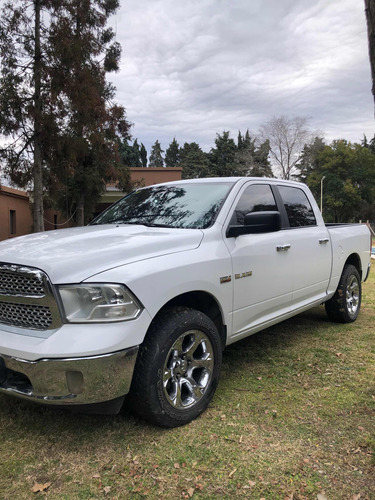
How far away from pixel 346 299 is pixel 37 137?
1131 centimetres

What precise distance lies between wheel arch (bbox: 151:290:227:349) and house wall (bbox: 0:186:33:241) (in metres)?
20.3

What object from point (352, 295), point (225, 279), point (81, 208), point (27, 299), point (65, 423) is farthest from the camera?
point (81, 208)

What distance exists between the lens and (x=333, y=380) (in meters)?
3.53

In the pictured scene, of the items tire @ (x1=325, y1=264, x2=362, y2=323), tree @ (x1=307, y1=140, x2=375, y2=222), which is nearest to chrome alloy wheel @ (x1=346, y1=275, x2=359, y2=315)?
tire @ (x1=325, y1=264, x2=362, y2=323)

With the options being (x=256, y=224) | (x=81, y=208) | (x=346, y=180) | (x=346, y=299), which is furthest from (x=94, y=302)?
(x=346, y=180)

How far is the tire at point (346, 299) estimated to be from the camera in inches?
206

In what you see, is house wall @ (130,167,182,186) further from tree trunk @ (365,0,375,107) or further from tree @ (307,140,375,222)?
tree @ (307,140,375,222)

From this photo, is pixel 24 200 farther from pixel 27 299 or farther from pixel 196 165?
pixel 196 165

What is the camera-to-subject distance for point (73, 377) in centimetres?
224

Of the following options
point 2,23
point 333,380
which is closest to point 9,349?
point 333,380

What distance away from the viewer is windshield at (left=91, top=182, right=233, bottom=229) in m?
3.37

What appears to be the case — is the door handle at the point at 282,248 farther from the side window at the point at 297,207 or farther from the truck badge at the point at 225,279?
the truck badge at the point at 225,279

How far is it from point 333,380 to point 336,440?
103cm

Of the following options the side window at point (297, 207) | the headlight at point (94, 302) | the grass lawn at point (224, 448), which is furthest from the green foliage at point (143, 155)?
the headlight at point (94, 302)
